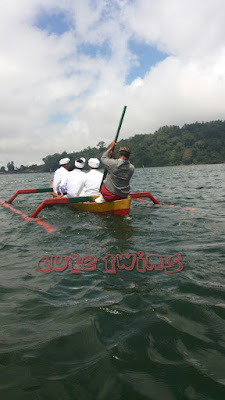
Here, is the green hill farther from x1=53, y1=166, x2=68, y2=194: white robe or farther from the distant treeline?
x1=53, y1=166, x2=68, y2=194: white robe

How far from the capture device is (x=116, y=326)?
225 cm

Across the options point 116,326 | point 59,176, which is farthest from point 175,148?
point 116,326

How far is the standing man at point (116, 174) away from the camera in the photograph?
21.3 ft

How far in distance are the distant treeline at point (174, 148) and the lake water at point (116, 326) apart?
5269 inches

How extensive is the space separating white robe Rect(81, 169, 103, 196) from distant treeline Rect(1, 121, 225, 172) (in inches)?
5091

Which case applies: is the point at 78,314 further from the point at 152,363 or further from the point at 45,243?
the point at 45,243

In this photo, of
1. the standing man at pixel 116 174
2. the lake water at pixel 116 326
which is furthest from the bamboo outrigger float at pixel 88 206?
the lake water at pixel 116 326

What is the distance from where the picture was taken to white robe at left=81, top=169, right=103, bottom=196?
847cm

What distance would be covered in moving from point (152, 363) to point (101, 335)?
1.59 feet

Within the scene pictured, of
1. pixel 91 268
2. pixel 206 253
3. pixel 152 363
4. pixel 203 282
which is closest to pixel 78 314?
pixel 152 363

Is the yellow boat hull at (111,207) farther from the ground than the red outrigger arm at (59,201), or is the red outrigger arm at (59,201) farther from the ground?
the red outrigger arm at (59,201)

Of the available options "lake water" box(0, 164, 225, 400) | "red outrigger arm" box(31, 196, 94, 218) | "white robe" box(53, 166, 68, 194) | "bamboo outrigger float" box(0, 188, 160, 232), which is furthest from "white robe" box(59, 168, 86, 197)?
"lake water" box(0, 164, 225, 400)

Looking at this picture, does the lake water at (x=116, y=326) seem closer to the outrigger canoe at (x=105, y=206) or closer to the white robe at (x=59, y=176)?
the outrigger canoe at (x=105, y=206)

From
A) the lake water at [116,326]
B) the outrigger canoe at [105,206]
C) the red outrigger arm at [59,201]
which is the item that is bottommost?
the lake water at [116,326]
